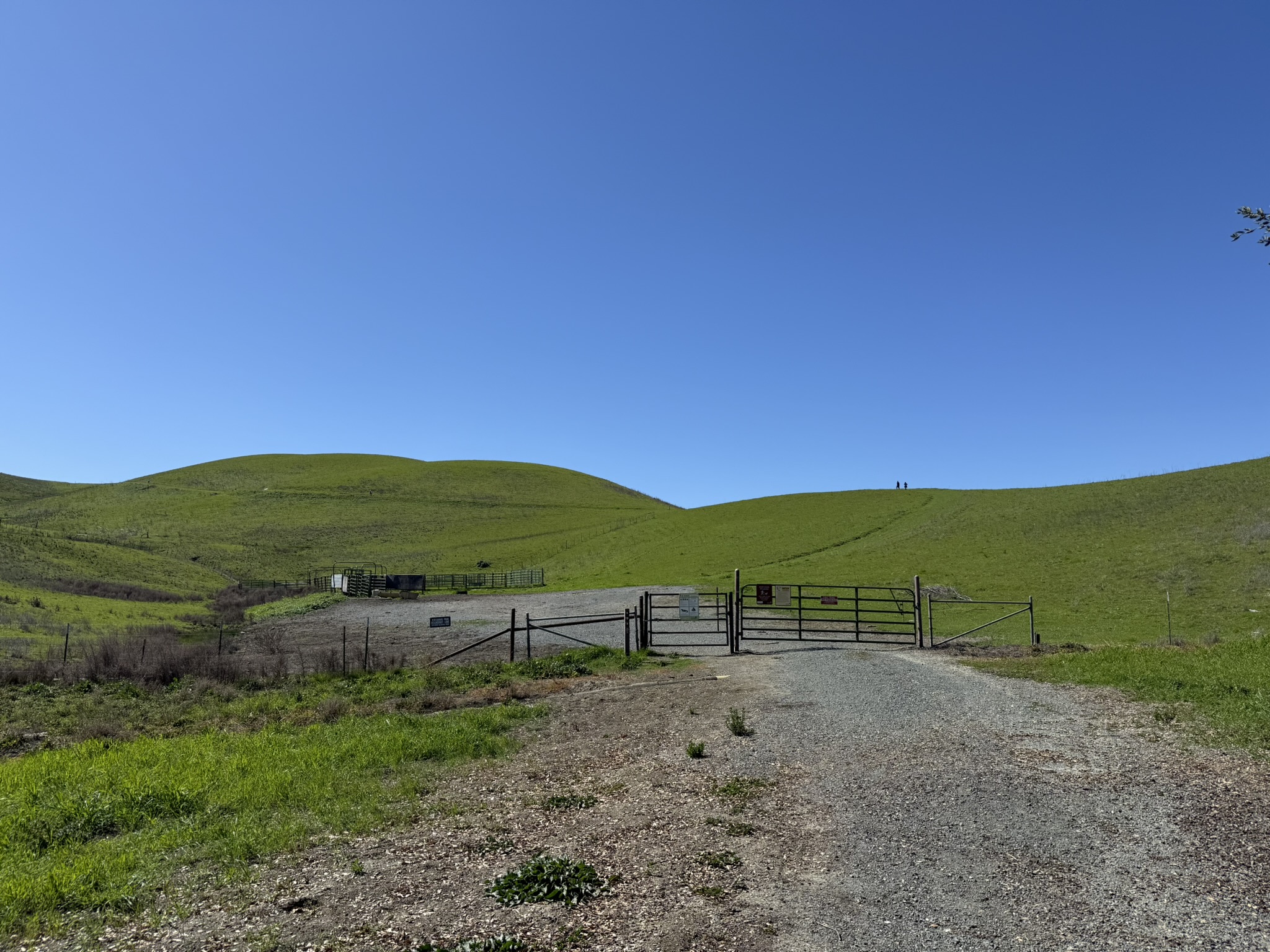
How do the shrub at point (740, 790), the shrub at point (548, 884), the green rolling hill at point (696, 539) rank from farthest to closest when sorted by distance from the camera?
the green rolling hill at point (696, 539), the shrub at point (740, 790), the shrub at point (548, 884)

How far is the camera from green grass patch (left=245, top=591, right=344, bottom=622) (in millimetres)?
46562

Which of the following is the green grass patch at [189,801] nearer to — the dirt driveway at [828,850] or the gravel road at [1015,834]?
the dirt driveway at [828,850]

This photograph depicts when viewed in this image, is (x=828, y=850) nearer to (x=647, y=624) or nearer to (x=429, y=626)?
(x=647, y=624)

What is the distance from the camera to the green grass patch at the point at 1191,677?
468 inches

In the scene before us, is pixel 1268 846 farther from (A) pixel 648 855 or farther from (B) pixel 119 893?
(B) pixel 119 893

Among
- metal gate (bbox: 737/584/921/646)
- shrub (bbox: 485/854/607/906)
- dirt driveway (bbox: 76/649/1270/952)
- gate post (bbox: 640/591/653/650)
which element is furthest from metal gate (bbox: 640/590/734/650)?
shrub (bbox: 485/854/607/906)

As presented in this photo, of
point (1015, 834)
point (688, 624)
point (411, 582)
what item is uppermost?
point (411, 582)

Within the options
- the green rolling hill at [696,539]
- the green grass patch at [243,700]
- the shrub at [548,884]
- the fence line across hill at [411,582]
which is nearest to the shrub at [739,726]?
the shrub at [548,884]

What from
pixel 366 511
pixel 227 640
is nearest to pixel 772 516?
pixel 227 640

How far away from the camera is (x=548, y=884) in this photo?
701 centimetres

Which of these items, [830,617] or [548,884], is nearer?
[548,884]

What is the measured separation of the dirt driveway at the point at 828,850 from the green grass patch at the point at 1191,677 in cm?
89

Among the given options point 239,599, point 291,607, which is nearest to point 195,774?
point 291,607

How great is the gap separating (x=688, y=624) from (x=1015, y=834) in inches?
1044
